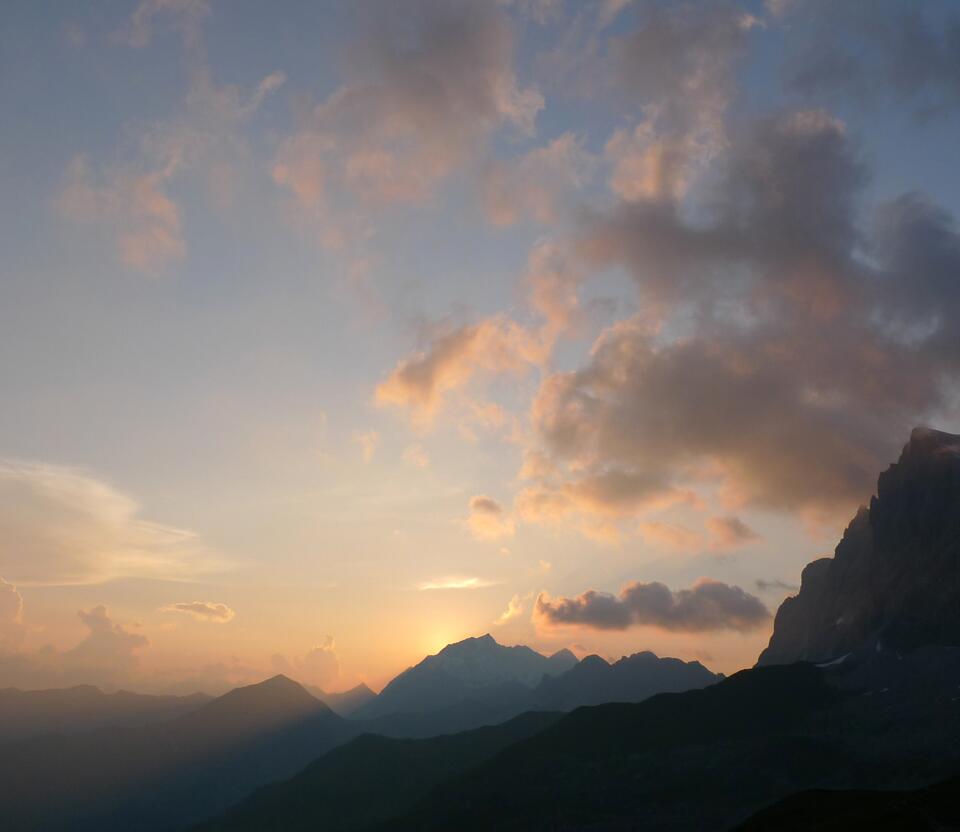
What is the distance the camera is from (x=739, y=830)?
177m

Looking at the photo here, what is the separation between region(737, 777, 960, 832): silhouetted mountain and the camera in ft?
531

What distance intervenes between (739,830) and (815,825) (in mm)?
17401

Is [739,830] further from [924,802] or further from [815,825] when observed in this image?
[924,802]

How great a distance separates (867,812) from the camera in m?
175

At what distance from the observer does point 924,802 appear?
577 feet

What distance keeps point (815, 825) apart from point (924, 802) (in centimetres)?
2930

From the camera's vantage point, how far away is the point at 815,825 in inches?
6722

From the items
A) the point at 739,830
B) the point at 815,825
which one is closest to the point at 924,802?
the point at 815,825

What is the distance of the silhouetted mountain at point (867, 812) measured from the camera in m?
162
